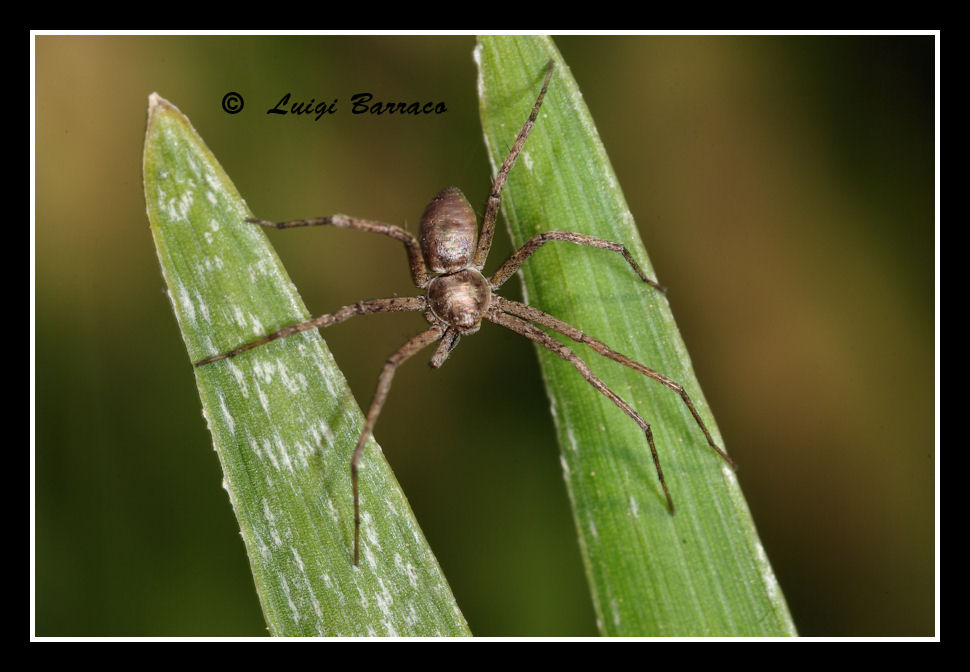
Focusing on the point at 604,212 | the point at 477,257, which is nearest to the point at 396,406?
the point at 477,257

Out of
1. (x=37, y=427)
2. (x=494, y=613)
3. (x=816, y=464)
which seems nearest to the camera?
(x=37, y=427)

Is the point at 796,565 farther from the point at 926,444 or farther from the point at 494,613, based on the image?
the point at 494,613

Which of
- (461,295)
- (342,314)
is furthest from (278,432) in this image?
(461,295)

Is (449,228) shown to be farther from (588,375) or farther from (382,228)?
(588,375)

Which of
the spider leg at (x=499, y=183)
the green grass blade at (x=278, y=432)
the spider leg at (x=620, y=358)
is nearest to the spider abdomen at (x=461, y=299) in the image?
the spider leg at (x=499, y=183)

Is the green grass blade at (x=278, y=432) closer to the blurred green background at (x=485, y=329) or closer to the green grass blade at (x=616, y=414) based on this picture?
the blurred green background at (x=485, y=329)
